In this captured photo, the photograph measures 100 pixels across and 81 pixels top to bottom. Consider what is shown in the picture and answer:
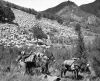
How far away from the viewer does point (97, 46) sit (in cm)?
1404

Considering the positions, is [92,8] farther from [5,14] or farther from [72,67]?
[72,67]

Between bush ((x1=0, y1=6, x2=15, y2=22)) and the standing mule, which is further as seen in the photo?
bush ((x1=0, y1=6, x2=15, y2=22))

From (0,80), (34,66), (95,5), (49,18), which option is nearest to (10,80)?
(0,80)

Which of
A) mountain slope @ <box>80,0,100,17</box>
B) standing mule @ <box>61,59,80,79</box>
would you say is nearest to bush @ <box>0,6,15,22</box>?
standing mule @ <box>61,59,80,79</box>

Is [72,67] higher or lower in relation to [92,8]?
lower

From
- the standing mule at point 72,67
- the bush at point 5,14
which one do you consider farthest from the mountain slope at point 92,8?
the standing mule at point 72,67

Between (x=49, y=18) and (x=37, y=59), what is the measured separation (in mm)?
59549

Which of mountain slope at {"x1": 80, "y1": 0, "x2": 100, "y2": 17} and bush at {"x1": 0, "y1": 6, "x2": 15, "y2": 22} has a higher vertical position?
mountain slope at {"x1": 80, "y1": 0, "x2": 100, "y2": 17}

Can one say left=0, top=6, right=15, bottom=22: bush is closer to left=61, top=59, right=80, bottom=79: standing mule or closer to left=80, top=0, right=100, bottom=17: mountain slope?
left=61, top=59, right=80, bottom=79: standing mule

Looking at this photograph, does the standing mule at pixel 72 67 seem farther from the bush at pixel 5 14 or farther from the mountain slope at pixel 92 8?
the mountain slope at pixel 92 8

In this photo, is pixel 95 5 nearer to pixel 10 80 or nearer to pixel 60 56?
pixel 60 56

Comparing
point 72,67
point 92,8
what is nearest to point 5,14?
point 72,67

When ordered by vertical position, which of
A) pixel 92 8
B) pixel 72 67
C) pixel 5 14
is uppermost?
pixel 92 8

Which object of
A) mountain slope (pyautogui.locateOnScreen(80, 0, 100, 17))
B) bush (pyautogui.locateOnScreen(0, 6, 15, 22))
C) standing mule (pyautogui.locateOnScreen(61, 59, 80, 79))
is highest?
mountain slope (pyautogui.locateOnScreen(80, 0, 100, 17))
